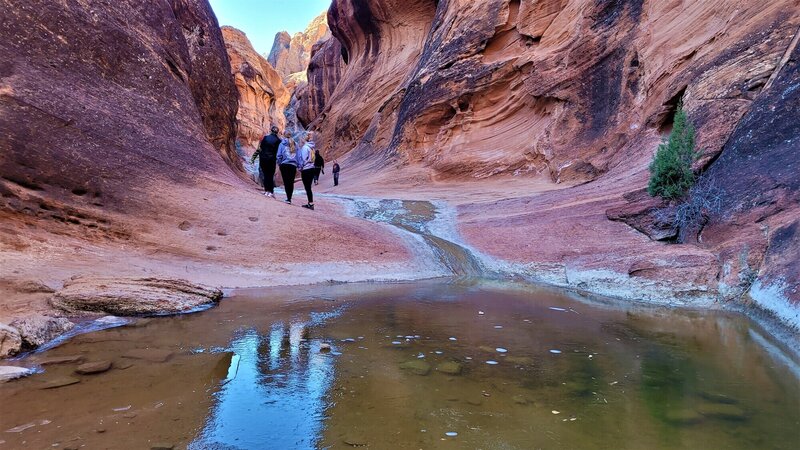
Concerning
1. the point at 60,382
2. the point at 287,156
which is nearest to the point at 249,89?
the point at 287,156

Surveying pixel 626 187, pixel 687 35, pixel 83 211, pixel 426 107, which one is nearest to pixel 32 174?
pixel 83 211

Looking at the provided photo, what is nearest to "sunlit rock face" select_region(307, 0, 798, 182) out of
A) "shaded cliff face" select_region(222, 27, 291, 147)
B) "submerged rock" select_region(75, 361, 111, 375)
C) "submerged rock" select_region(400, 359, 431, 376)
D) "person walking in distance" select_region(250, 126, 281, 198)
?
"submerged rock" select_region(400, 359, 431, 376)

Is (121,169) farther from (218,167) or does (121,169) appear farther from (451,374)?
(451,374)

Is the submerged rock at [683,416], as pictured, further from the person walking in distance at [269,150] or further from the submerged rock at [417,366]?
the person walking in distance at [269,150]

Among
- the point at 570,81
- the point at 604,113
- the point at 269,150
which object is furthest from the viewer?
the point at 570,81

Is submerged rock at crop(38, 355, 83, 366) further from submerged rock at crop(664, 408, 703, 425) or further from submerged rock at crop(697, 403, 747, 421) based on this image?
submerged rock at crop(697, 403, 747, 421)

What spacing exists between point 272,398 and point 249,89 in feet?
161

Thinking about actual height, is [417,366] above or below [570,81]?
below

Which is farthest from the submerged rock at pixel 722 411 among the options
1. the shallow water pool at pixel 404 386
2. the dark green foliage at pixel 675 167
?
the dark green foliage at pixel 675 167

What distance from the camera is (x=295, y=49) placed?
347 feet

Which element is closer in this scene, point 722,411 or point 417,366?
point 722,411

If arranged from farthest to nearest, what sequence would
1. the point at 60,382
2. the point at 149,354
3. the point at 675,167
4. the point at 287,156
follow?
the point at 287,156, the point at 675,167, the point at 149,354, the point at 60,382

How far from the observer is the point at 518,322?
5.60m

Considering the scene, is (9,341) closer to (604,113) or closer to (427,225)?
(427,225)
